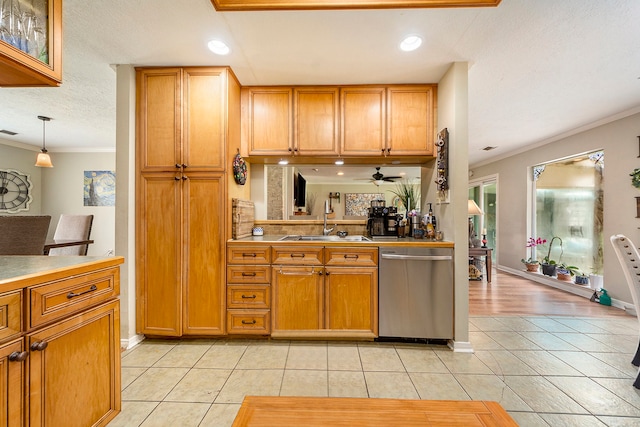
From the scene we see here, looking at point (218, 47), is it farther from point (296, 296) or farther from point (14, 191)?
point (14, 191)

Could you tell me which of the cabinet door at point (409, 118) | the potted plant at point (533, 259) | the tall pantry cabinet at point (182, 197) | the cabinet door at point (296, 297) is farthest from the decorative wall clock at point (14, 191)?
the potted plant at point (533, 259)

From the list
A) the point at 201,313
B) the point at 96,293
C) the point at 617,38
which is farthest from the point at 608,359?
the point at 96,293

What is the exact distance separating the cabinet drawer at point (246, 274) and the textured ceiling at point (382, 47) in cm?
176

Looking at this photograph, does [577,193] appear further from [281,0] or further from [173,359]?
[173,359]

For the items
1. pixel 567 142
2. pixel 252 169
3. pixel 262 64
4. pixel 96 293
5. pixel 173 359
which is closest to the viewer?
pixel 96 293

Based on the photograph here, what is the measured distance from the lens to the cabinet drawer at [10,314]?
2.90 feet

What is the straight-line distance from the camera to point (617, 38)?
1928mm

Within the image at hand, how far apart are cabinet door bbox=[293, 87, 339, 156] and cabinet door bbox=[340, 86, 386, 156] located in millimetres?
104

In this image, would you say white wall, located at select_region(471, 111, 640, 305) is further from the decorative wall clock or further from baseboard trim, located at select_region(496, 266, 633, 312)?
the decorative wall clock

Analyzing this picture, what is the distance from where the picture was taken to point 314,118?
2609mm

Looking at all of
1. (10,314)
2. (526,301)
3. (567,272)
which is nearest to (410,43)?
(10,314)

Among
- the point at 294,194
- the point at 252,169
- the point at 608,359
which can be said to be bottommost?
the point at 608,359

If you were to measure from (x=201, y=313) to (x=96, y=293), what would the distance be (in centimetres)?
117

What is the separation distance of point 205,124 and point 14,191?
537 cm
